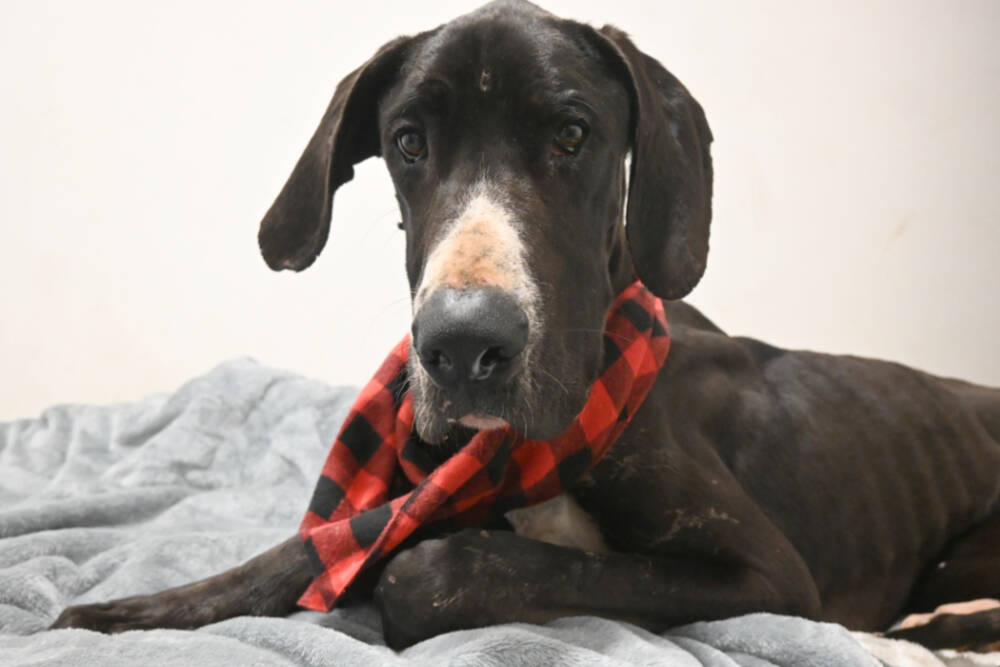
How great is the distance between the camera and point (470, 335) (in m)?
1.17

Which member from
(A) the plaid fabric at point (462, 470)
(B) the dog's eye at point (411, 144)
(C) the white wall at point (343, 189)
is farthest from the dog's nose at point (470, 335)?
(C) the white wall at point (343, 189)

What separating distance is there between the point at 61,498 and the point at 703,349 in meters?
1.83

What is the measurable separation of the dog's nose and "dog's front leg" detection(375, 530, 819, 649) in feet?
1.20

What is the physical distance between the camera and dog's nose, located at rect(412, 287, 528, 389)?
117cm

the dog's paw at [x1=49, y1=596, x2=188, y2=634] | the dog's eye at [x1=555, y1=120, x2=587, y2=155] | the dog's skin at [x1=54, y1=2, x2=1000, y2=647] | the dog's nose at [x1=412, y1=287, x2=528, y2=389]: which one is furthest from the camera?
the dog's paw at [x1=49, y1=596, x2=188, y2=634]

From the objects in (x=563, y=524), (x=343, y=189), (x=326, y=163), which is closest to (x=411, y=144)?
(x=326, y=163)

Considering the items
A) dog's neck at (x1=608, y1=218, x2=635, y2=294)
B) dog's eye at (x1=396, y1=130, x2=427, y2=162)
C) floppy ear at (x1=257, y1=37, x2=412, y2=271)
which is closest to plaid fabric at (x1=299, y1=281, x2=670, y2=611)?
dog's neck at (x1=608, y1=218, x2=635, y2=294)

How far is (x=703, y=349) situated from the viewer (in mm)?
2059

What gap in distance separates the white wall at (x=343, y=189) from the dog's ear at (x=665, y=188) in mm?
2272

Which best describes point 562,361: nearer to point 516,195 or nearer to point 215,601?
point 516,195

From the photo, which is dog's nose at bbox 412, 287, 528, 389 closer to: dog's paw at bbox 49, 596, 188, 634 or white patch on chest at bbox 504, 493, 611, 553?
white patch on chest at bbox 504, 493, 611, 553

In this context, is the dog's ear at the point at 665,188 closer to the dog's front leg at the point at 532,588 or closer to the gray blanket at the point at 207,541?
the dog's front leg at the point at 532,588

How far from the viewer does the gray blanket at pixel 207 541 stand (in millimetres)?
1330

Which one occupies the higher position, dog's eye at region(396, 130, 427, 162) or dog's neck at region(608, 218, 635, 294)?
dog's eye at region(396, 130, 427, 162)
